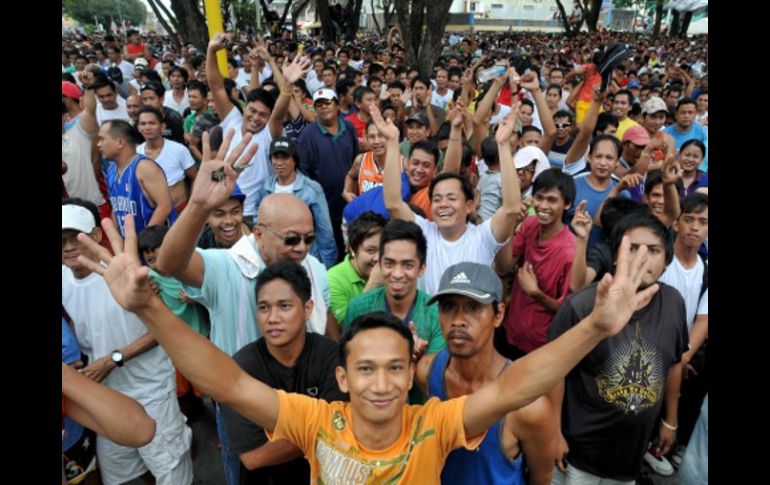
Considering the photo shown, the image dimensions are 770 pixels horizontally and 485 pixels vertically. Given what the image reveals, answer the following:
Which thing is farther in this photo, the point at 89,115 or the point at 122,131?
the point at 89,115

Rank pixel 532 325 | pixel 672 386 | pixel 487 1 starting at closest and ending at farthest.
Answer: pixel 672 386 → pixel 532 325 → pixel 487 1

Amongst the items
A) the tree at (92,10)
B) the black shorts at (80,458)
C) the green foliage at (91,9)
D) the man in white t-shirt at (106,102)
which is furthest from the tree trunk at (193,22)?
the green foliage at (91,9)

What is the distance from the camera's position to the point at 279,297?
7.60 ft

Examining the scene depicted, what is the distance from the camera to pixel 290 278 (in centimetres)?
235

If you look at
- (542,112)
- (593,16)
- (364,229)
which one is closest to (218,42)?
(364,229)

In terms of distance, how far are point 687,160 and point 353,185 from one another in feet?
9.79

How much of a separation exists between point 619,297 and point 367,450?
95cm

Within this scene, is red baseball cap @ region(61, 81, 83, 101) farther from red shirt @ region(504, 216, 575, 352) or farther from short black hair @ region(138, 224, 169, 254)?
red shirt @ region(504, 216, 575, 352)

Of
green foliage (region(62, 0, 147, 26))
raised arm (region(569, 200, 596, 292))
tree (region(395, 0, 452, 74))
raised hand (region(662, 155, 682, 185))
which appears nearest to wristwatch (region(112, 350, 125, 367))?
raised arm (region(569, 200, 596, 292))

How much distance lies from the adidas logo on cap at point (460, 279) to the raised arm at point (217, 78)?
3.61m

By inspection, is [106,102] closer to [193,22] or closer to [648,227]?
[648,227]

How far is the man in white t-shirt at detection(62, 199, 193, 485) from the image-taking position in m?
2.78
